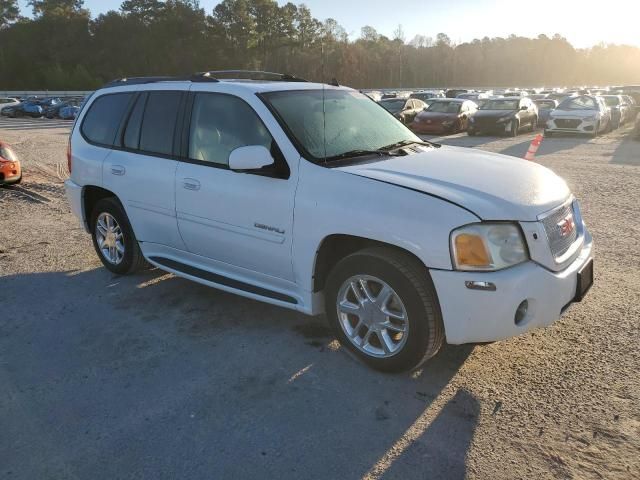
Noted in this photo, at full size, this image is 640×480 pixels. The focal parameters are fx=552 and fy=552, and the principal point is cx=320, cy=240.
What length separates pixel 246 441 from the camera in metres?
2.89

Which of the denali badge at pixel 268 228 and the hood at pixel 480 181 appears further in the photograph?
the denali badge at pixel 268 228

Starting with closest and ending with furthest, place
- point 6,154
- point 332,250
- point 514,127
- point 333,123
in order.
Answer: point 332,250, point 333,123, point 6,154, point 514,127

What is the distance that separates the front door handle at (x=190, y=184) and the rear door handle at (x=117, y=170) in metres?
0.90

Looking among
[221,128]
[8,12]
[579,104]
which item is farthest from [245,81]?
[8,12]

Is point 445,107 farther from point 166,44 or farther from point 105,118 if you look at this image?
point 166,44

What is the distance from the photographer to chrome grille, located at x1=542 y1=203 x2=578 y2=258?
334 centimetres

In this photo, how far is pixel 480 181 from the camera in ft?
11.5

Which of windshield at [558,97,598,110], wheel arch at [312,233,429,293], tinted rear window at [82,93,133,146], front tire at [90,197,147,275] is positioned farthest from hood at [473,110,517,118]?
wheel arch at [312,233,429,293]

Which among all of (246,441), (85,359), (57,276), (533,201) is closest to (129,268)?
(57,276)

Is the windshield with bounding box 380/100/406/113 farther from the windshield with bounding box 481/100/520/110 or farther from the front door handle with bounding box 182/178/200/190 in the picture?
the front door handle with bounding box 182/178/200/190

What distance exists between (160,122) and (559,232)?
3.29 meters

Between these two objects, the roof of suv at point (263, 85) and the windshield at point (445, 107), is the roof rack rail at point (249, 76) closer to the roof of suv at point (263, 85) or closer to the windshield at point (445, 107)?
the roof of suv at point (263, 85)

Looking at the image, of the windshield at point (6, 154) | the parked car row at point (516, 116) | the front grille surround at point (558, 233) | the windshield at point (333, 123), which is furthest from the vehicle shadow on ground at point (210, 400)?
the parked car row at point (516, 116)

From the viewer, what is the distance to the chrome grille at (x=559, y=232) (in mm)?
3338
